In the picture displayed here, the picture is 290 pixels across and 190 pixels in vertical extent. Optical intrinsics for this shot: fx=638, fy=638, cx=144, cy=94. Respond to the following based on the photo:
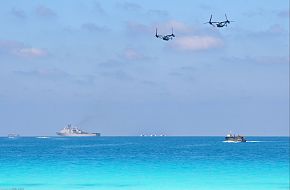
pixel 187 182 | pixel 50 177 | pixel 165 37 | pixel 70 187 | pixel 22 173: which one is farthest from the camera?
pixel 22 173

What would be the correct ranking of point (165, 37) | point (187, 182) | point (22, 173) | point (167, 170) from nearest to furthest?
point (165, 37)
point (187, 182)
point (22, 173)
point (167, 170)

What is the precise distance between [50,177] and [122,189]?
2189 cm

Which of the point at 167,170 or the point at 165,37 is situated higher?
the point at 165,37

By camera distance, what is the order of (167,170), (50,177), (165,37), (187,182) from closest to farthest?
1. (165,37)
2. (187,182)
3. (50,177)
4. (167,170)

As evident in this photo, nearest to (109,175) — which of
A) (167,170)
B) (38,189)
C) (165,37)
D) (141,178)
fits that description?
(141,178)

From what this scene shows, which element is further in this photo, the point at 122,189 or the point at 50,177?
the point at 50,177

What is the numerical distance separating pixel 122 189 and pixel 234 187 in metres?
16.4

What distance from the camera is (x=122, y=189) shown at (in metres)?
88.2

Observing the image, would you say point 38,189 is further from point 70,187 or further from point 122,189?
point 122,189

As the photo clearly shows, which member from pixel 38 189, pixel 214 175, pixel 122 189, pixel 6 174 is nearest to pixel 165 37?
pixel 122 189

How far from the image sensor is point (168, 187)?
91312 millimetres

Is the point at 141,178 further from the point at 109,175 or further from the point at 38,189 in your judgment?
the point at 38,189

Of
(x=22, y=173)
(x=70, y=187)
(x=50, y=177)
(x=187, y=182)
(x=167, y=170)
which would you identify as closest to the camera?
(x=70, y=187)

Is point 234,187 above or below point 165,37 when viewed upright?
below
